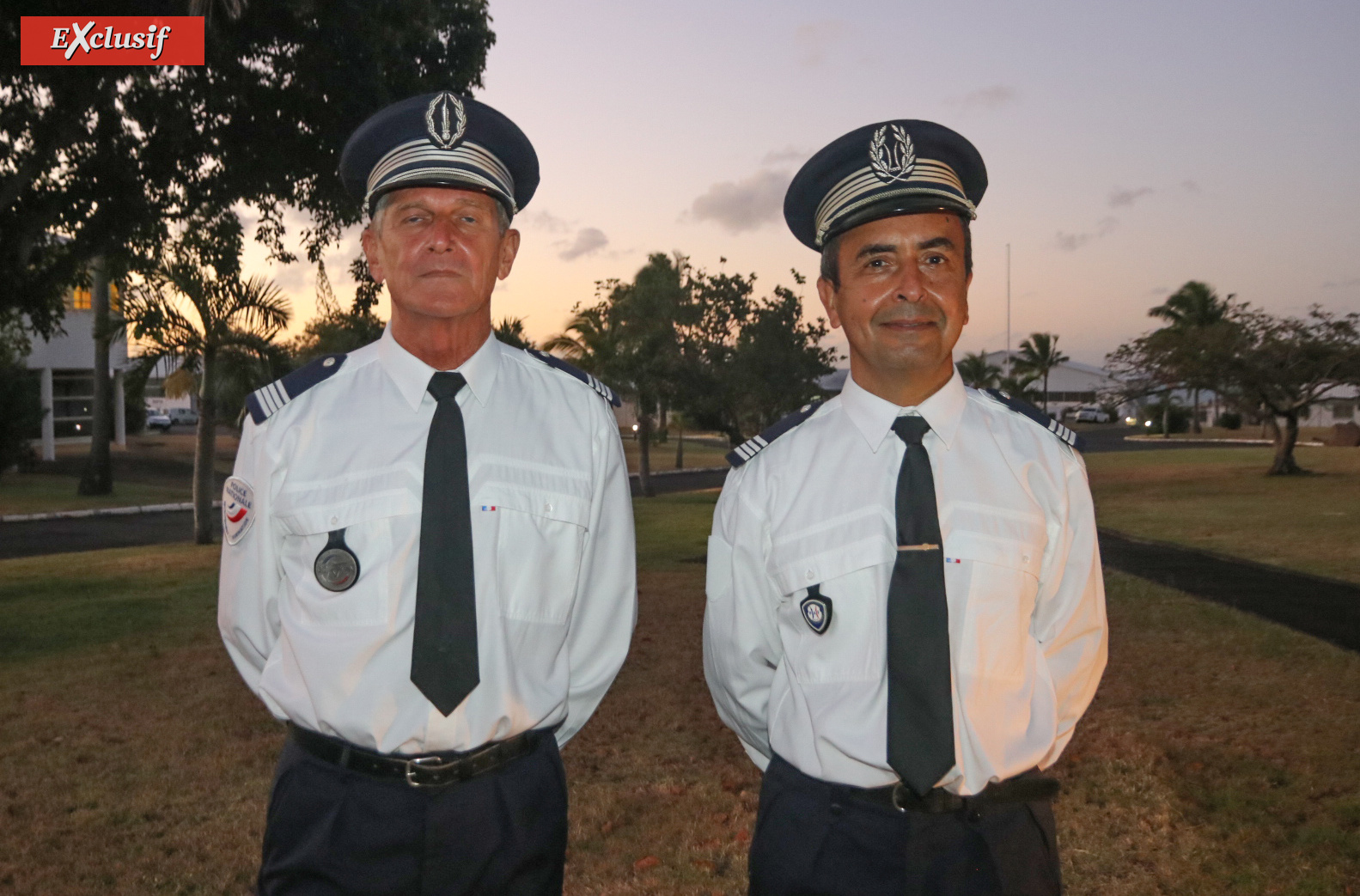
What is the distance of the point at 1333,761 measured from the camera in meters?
6.41

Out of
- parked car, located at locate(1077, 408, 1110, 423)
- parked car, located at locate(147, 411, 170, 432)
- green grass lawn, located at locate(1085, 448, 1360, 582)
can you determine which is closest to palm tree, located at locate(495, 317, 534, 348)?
green grass lawn, located at locate(1085, 448, 1360, 582)

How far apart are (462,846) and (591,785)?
3.59 m

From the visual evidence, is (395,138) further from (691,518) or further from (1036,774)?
(691,518)

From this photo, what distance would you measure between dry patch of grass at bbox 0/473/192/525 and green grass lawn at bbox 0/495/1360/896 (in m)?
18.3

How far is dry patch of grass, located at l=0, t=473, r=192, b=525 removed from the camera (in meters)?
26.7

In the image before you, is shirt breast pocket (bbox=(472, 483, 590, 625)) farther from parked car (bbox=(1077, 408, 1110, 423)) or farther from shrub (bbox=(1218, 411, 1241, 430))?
parked car (bbox=(1077, 408, 1110, 423))

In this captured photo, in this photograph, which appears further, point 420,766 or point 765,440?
point 765,440

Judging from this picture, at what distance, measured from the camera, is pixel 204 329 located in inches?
730

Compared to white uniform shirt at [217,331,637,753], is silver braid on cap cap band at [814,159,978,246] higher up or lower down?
higher up

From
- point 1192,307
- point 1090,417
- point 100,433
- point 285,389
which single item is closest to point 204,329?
point 100,433

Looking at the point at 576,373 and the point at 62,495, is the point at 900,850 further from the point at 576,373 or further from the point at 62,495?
the point at 62,495

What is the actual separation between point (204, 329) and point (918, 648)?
1837cm

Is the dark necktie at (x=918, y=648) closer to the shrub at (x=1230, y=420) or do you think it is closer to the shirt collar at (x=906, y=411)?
the shirt collar at (x=906, y=411)

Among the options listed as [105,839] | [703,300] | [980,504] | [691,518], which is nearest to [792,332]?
[703,300]
